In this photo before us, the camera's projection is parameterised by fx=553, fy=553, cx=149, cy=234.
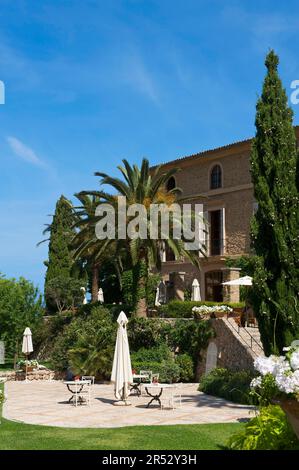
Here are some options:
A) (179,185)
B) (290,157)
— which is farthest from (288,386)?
(179,185)

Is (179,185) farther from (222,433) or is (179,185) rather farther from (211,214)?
(222,433)

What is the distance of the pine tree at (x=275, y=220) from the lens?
13172mm

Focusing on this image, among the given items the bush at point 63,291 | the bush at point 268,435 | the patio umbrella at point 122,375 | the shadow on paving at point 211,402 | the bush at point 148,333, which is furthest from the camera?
the bush at point 63,291

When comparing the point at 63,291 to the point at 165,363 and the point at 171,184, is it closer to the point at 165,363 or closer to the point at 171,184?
the point at 171,184

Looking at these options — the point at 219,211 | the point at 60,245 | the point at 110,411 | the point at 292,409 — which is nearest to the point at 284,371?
the point at 292,409

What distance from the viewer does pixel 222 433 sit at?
31.4 ft

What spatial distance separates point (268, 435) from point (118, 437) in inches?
134

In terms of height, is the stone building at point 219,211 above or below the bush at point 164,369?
above

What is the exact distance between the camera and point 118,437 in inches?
364

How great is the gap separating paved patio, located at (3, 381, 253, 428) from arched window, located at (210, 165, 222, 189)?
Result: 53.3 ft

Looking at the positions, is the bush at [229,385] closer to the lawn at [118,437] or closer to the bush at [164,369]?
the bush at [164,369]

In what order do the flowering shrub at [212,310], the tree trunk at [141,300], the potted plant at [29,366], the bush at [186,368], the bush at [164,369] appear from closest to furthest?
the bush at [164,369] < the bush at [186,368] < the flowering shrub at [212,310] < the potted plant at [29,366] < the tree trunk at [141,300]

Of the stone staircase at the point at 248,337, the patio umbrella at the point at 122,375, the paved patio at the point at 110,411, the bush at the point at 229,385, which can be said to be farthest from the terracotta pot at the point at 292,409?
the stone staircase at the point at 248,337

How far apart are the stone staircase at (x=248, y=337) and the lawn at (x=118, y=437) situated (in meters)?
7.13
